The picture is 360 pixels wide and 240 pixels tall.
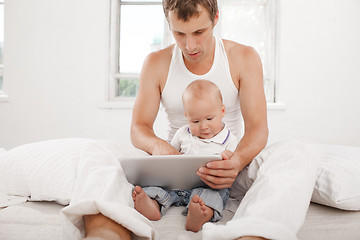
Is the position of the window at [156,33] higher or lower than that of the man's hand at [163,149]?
higher

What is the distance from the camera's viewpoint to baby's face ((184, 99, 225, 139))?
1.29 m

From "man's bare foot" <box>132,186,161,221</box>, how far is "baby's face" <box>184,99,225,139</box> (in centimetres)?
35

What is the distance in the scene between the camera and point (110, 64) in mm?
3094

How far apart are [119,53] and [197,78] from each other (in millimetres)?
1863

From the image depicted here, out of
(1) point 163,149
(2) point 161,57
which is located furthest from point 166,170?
(2) point 161,57

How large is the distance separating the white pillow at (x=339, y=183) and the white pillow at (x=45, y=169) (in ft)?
2.35

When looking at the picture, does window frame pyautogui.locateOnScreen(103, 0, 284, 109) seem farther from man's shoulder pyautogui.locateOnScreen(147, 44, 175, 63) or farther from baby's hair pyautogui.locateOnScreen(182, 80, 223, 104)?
baby's hair pyautogui.locateOnScreen(182, 80, 223, 104)

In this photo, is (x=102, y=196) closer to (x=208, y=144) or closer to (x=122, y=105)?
(x=208, y=144)

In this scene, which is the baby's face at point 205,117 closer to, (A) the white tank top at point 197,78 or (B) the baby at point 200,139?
(B) the baby at point 200,139

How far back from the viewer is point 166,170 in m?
1.04

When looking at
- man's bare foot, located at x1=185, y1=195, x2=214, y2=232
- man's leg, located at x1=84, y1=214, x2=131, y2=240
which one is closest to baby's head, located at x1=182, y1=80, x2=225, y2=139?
man's bare foot, located at x1=185, y1=195, x2=214, y2=232

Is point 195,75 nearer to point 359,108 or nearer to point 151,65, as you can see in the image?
point 151,65

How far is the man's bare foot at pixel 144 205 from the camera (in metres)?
1.05

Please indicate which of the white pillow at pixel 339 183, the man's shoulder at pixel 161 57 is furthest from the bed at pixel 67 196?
the man's shoulder at pixel 161 57
